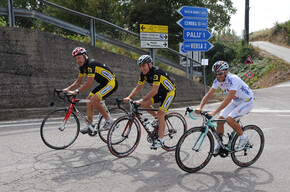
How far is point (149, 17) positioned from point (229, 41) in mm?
21217

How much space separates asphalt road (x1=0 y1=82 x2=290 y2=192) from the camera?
12.5 feet

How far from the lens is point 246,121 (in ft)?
27.8

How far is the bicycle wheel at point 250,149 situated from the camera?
15.0 feet

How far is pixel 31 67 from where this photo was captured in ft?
29.2

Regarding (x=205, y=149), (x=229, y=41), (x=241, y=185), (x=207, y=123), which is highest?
(x=229, y=41)

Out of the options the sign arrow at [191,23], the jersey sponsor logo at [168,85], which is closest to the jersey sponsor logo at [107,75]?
the jersey sponsor logo at [168,85]

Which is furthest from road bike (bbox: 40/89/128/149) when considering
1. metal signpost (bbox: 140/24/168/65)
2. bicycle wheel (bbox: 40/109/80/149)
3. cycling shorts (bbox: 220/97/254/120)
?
metal signpost (bbox: 140/24/168/65)

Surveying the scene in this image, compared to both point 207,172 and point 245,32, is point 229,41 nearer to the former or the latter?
point 245,32

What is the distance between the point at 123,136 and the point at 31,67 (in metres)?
5.28

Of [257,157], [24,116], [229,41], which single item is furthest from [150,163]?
[229,41]

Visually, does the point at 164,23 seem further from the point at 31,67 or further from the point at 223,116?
the point at 223,116

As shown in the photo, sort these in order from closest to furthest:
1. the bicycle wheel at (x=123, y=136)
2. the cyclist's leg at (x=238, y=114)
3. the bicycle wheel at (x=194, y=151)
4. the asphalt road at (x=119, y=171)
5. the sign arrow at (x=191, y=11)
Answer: the asphalt road at (x=119, y=171) < the bicycle wheel at (x=194, y=151) < the cyclist's leg at (x=238, y=114) < the bicycle wheel at (x=123, y=136) < the sign arrow at (x=191, y=11)

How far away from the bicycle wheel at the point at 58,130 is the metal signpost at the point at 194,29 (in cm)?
776

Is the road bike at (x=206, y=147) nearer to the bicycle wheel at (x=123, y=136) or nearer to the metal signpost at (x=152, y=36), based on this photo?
the bicycle wheel at (x=123, y=136)
